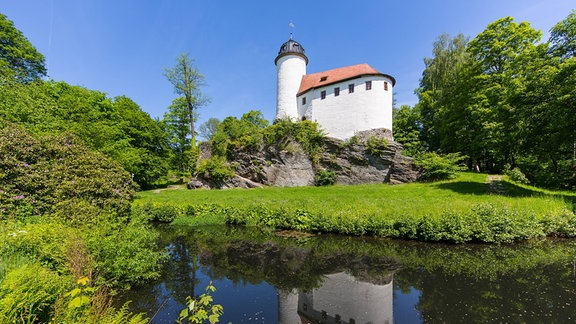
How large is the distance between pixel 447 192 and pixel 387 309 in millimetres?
12606

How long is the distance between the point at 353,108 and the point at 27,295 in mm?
25636

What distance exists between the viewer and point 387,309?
5918 millimetres

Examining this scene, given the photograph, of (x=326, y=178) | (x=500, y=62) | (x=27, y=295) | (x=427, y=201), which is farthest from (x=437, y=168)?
(x=27, y=295)

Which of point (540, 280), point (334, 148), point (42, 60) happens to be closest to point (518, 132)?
point (540, 280)

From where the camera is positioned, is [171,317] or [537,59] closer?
[171,317]

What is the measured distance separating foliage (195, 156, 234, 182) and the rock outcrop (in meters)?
0.56

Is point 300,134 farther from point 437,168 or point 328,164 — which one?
point 437,168

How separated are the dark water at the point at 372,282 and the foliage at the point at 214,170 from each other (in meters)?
15.3

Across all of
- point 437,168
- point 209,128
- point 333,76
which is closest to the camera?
point 437,168

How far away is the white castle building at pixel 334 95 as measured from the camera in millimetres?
24734

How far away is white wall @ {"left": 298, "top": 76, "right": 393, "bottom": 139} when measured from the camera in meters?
24.7

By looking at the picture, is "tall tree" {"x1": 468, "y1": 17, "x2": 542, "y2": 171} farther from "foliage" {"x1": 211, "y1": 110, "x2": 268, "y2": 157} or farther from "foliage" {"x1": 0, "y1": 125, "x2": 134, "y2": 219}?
"foliage" {"x1": 0, "y1": 125, "x2": 134, "y2": 219}

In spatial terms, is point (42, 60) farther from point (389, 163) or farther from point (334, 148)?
point (389, 163)

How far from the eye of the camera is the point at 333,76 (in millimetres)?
27766
